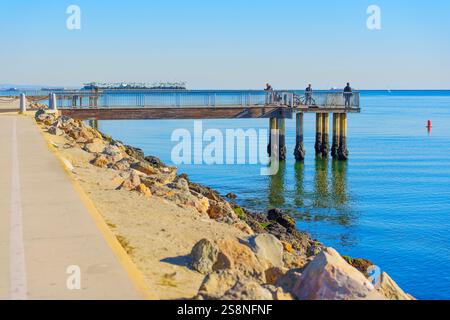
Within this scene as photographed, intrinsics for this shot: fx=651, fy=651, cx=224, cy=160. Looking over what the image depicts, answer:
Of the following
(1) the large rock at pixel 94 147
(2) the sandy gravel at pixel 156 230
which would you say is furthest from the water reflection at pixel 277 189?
(2) the sandy gravel at pixel 156 230

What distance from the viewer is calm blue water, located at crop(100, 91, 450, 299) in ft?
59.0

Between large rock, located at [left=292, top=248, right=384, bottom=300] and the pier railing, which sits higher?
the pier railing

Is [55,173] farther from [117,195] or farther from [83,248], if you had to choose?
[83,248]

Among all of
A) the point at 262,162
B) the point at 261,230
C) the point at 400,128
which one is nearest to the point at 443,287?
the point at 261,230

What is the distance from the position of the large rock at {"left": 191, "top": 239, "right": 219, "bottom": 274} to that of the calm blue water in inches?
316

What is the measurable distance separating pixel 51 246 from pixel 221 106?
88.5 ft

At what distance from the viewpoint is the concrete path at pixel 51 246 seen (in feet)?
22.6

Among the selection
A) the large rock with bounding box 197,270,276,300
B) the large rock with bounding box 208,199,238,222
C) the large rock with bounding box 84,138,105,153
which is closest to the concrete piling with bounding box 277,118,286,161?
the large rock with bounding box 84,138,105,153

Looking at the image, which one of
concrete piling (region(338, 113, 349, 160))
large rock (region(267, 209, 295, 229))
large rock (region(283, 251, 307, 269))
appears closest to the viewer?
large rock (region(283, 251, 307, 269))

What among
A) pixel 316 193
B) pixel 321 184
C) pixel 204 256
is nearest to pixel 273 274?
pixel 204 256

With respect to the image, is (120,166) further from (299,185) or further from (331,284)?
(299,185)

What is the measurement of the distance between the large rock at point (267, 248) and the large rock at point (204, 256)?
0.82 meters

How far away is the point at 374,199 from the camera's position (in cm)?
2794

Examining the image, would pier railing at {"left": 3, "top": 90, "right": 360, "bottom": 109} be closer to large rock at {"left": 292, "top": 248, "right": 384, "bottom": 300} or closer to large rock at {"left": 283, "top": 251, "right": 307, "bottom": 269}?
large rock at {"left": 283, "top": 251, "right": 307, "bottom": 269}
